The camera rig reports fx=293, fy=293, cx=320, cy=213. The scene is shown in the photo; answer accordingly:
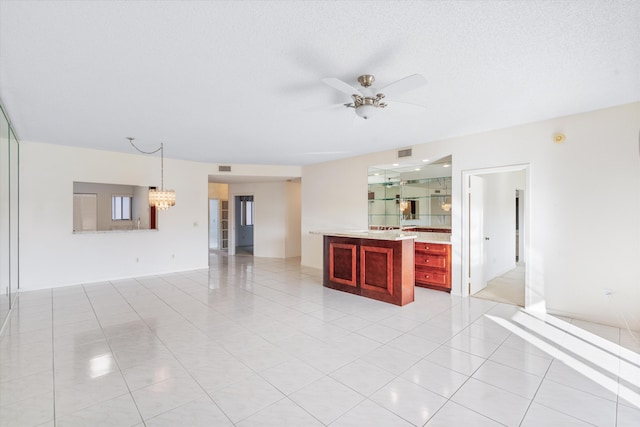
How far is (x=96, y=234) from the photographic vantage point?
5.85m

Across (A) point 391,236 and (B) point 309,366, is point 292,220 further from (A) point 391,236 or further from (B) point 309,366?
(B) point 309,366

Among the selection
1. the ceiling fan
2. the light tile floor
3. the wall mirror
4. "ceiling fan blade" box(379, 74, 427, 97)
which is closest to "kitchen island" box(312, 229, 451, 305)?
the light tile floor

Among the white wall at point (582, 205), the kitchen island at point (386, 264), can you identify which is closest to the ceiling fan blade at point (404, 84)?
the kitchen island at point (386, 264)

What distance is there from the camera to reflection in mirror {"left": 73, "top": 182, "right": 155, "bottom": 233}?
226 inches

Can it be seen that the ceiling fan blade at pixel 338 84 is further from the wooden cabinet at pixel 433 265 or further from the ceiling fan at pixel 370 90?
the wooden cabinet at pixel 433 265

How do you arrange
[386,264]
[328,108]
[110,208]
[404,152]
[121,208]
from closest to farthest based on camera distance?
[328,108], [386,264], [404,152], [110,208], [121,208]

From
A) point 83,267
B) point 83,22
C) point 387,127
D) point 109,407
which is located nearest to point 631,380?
point 387,127

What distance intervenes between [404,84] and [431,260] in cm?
370

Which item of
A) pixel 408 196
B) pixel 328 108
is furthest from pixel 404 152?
pixel 328 108

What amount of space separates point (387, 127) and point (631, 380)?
144 inches

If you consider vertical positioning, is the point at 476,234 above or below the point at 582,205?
below

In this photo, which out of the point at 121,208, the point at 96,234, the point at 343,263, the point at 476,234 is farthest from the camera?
the point at 121,208

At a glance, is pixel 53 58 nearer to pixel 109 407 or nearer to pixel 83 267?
pixel 109 407

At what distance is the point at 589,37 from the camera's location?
2.14m
